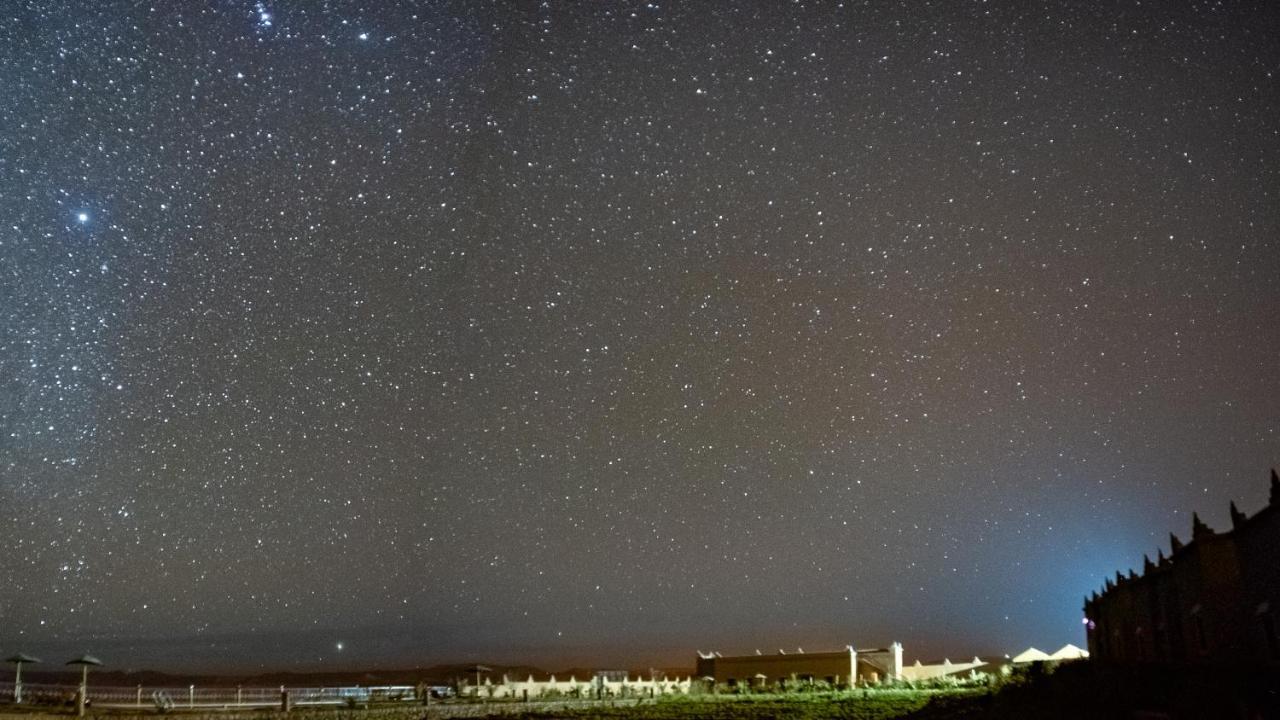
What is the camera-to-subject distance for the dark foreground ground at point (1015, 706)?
1695 cm

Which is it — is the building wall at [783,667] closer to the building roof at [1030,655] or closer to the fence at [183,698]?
the building roof at [1030,655]

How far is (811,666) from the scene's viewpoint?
2566 inches

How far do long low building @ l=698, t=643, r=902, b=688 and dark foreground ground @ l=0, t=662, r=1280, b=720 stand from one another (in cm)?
2379

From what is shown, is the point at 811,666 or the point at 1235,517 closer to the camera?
the point at 1235,517

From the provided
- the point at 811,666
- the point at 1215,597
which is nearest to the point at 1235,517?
the point at 1215,597

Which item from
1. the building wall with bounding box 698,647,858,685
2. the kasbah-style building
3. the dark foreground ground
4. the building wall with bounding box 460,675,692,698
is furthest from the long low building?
the kasbah-style building

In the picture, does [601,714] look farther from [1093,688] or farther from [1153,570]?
[1153,570]

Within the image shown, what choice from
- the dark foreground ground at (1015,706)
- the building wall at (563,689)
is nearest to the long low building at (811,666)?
the building wall at (563,689)

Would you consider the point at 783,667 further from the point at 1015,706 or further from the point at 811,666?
the point at 1015,706

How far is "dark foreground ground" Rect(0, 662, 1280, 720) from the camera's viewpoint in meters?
17.0

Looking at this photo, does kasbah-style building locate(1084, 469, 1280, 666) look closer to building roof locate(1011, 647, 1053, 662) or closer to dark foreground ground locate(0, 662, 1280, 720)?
dark foreground ground locate(0, 662, 1280, 720)

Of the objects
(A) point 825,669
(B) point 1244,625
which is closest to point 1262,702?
(B) point 1244,625

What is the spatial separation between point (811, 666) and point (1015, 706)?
4174 centimetres

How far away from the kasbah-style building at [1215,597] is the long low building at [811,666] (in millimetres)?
32585
